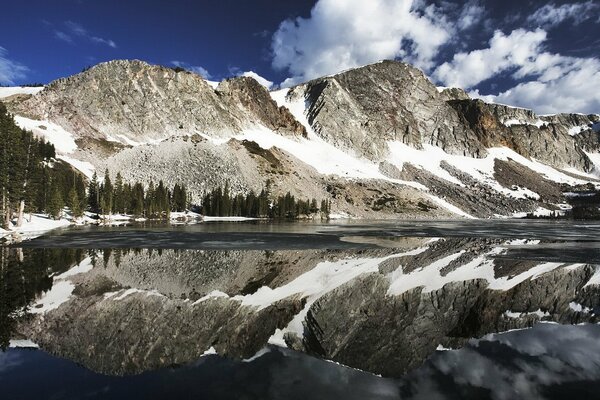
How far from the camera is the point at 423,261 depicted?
32219mm

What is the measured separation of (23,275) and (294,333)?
58.4 ft

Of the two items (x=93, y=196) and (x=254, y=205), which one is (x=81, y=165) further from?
(x=254, y=205)

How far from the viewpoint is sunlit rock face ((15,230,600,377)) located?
12.8 meters

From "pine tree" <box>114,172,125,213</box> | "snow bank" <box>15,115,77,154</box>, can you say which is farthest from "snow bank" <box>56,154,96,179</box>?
"pine tree" <box>114,172,125,213</box>

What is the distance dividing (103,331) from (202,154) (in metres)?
157

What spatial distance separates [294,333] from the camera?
14.6 meters

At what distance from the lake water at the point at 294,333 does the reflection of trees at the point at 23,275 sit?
0.12m

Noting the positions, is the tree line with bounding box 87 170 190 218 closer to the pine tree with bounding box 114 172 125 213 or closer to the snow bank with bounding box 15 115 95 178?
the pine tree with bounding box 114 172 125 213

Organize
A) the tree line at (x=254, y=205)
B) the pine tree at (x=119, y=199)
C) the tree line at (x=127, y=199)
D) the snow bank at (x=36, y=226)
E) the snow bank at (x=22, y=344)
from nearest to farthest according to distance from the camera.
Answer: the snow bank at (x=22, y=344) < the snow bank at (x=36, y=226) < the tree line at (x=127, y=199) < the pine tree at (x=119, y=199) < the tree line at (x=254, y=205)

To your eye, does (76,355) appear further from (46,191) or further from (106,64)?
(106,64)

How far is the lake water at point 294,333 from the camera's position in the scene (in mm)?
10383

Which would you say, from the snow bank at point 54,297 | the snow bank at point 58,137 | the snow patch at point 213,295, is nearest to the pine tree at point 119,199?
the snow bank at point 58,137

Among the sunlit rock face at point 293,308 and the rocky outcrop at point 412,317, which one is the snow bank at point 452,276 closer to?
the sunlit rock face at point 293,308

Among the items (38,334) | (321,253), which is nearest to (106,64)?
(321,253)
